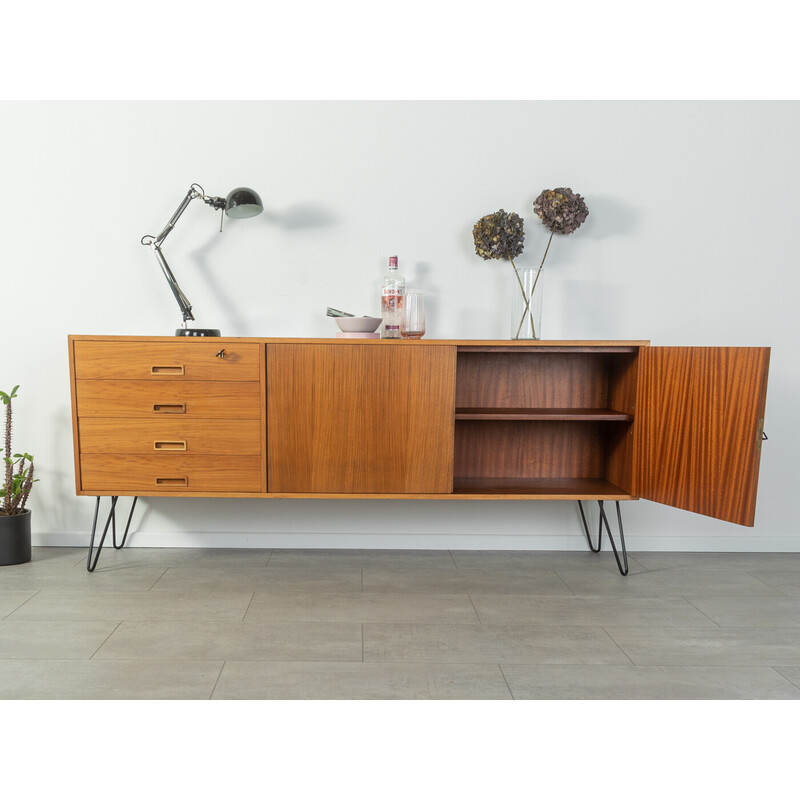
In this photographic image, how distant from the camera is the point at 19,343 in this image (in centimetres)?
262

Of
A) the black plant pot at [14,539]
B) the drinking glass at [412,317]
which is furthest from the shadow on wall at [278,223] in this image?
the black plant pot at [14,539]

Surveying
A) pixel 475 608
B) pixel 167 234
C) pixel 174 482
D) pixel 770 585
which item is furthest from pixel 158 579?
pixel 770 585

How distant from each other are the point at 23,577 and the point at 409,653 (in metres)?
1.49

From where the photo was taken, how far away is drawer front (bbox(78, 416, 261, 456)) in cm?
226

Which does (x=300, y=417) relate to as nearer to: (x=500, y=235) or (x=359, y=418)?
(x=359, y=418)

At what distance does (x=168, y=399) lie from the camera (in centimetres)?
225

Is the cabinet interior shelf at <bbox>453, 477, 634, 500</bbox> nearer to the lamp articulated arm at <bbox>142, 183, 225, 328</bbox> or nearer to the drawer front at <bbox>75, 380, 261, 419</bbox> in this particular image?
the drawer front at <bbox>75, 380, 261, 419</bbox>

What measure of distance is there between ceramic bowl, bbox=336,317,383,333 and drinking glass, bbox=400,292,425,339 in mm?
120

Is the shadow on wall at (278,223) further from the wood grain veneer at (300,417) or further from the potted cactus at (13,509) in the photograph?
the potted cactus at (13,509)

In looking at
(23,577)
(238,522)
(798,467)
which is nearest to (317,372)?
(238,522)

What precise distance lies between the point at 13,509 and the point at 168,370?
2.94 feet

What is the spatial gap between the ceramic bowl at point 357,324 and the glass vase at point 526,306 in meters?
0.56

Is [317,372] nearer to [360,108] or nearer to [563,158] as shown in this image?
[360,108]

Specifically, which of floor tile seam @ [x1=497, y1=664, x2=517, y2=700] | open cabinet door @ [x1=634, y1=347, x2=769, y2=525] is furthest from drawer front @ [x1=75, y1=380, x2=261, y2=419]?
open cabinet door @ [x1=634, y1=347, x2=769, y2=525]
